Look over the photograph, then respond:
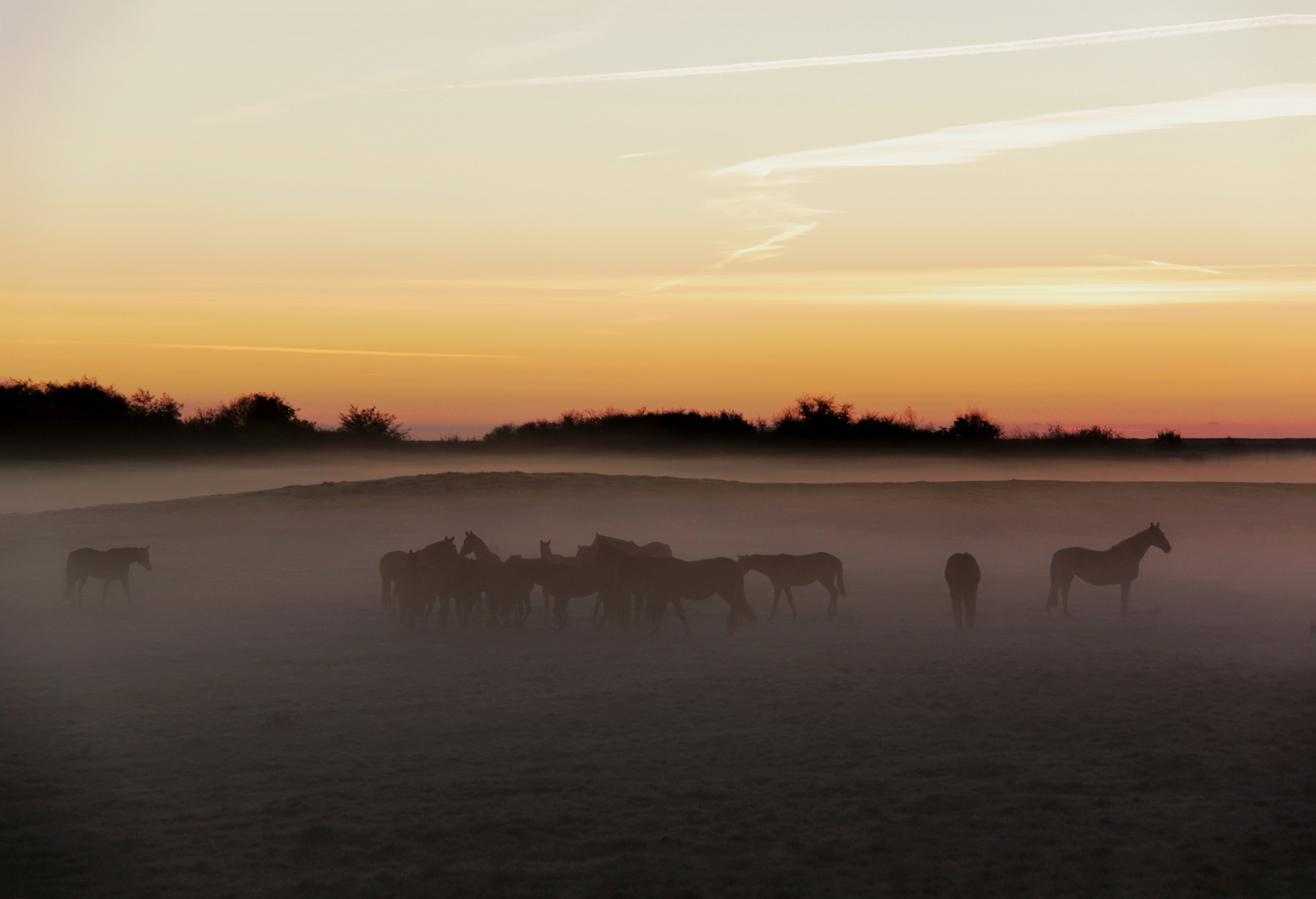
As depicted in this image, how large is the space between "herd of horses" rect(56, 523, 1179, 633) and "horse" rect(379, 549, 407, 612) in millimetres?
22

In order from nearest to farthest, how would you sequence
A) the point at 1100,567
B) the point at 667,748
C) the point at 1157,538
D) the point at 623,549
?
the point at 667,748 → the point at 1100,567 → the point at 1157,538 → the point at 623,549

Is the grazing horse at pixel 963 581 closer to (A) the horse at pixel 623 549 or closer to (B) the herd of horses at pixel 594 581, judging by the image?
(B) the herd of horses at pixel 594 581

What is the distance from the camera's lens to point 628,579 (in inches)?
623

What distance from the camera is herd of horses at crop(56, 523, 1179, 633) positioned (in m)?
15.7

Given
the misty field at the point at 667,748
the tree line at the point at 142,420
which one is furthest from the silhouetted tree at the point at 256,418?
the misty field at the point at 667,748

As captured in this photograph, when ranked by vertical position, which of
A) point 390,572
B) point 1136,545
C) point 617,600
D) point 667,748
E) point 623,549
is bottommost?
point 667,748

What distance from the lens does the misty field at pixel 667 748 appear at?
23.3 ft

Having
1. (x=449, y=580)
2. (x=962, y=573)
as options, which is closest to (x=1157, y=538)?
(x=962, y=573)

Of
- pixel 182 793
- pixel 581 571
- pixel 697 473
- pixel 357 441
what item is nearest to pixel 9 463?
pixel 357 441

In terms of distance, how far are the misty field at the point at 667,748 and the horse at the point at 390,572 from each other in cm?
48

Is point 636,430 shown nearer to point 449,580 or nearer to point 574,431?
point 574,431

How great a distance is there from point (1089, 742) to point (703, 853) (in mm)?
4050

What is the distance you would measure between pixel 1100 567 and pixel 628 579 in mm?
6533

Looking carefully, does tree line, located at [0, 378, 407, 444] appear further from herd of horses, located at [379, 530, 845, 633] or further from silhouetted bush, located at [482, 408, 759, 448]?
herd of horses, located at [379, 530, 845, 633]
